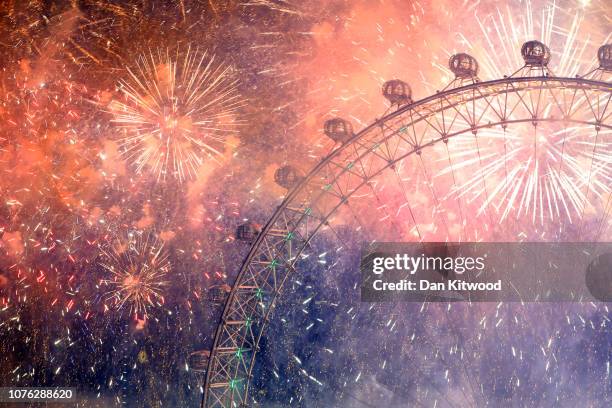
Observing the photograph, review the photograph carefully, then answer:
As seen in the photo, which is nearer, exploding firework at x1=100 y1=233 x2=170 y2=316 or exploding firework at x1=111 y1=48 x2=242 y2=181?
exploding firework at x1=111 y1=48 x2=242 y2=181

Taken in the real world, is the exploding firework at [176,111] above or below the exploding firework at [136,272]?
above

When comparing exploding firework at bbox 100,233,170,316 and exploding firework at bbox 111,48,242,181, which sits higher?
exploding firework at bbox 111,48,242,181

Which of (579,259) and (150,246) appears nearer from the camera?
(579,259)

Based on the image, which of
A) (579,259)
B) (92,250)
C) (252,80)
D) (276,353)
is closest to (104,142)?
(92,250)

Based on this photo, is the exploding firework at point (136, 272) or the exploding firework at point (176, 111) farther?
the exploding firework at point (136, 272)

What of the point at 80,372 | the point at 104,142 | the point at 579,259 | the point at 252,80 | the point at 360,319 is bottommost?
the point at 80,372

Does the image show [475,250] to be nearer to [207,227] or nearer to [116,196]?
[207,227]
